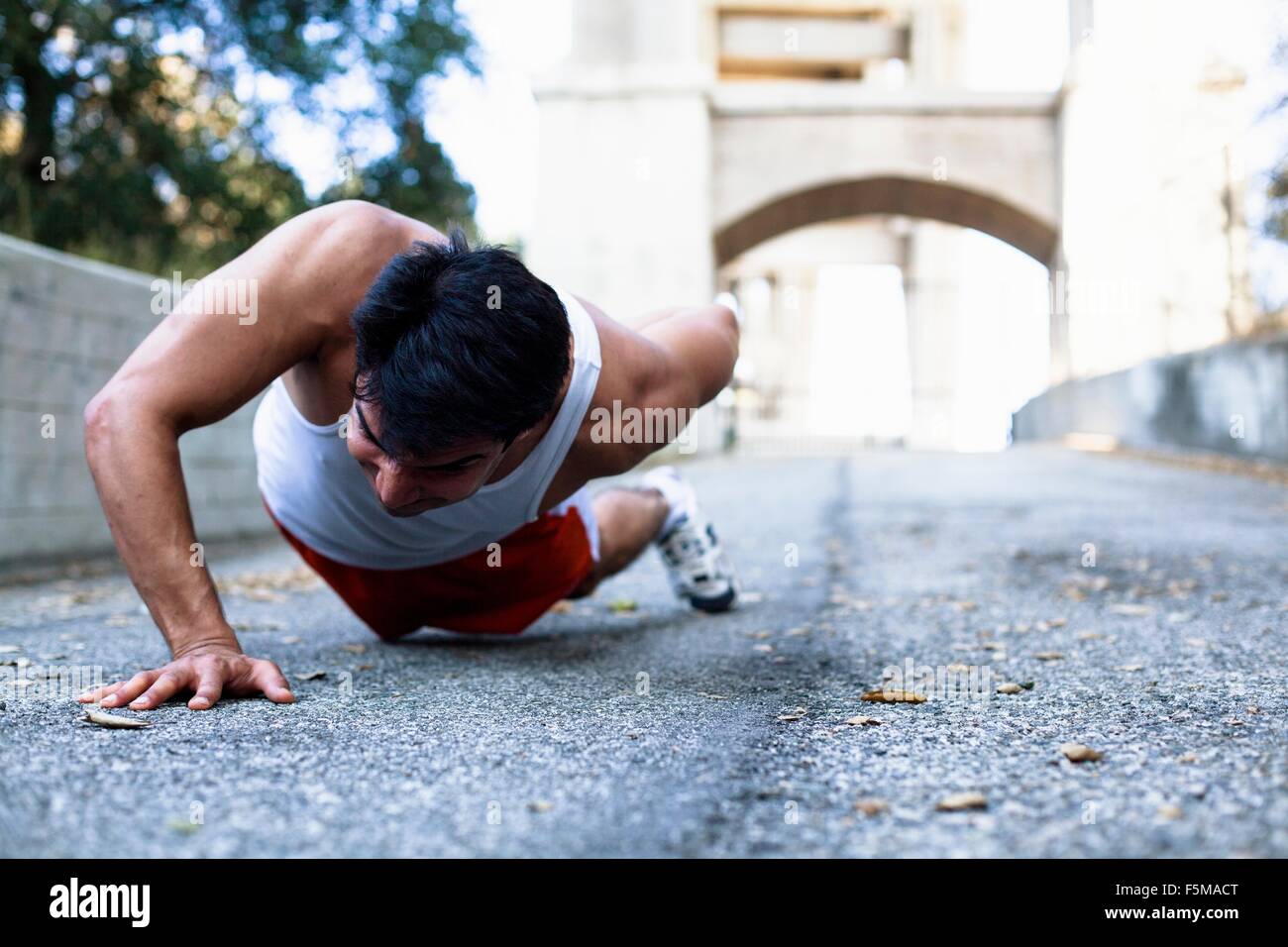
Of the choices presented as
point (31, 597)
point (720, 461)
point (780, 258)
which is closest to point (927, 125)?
point (720, 461)

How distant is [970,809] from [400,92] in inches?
398

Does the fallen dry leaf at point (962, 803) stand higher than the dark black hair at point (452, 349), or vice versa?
the dark black hair at point (452, 349)

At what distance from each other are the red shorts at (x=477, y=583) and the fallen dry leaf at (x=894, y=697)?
91 centimetres

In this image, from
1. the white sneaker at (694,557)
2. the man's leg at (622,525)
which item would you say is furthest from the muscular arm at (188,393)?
the white sneaker at (694,557)

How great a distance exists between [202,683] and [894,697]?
3.75 ft

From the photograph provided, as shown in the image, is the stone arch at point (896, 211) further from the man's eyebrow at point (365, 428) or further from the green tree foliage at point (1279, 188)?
the man's eyebrow at point (365, 428)

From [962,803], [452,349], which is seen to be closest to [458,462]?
[452,349]

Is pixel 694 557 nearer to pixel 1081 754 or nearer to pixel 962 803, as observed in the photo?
pixel 1081 754

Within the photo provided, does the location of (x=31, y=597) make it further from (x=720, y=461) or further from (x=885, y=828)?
(x=720, y=461)

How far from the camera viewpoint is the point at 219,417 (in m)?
1.97

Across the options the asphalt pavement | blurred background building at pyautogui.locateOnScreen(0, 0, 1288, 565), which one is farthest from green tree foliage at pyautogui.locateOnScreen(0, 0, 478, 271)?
the asphalt pavement

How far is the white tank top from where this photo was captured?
2066mm

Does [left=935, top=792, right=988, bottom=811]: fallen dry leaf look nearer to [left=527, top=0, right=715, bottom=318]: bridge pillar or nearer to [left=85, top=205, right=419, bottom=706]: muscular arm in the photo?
[left=85, top=205, right=419, bottom=706]: muscular arm

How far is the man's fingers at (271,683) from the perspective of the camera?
1.83 metres
